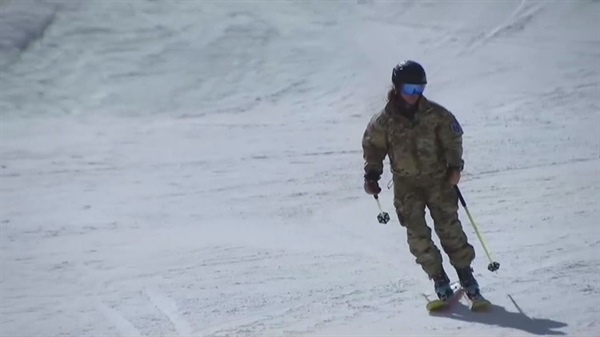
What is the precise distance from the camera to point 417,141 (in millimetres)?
7109

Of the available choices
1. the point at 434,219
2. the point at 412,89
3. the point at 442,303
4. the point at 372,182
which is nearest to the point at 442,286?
the point at 442,303

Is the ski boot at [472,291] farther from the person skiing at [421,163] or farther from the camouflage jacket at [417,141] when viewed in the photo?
the camouflage jacket at [417,141]

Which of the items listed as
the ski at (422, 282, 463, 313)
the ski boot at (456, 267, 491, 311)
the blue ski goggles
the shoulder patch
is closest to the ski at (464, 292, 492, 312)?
the ski boot at (456, 267, 491, 311)

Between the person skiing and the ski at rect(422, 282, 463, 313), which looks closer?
the person skiing

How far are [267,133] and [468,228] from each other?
173 inches

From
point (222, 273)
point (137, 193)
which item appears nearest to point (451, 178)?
point (222, 273)

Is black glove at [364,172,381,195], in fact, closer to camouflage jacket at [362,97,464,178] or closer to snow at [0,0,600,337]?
camouflage jacket at [362,97,464,178]

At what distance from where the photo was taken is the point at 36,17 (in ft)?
58.4

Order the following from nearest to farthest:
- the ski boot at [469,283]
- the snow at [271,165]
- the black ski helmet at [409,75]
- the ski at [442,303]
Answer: the black ski helmet at [409,75], the ski boot at [469,283], the ski at [442,303], the snow at [271,165]

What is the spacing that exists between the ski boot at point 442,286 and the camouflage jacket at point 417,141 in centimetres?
73

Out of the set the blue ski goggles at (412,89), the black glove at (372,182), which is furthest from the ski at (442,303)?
the blue ski goggles at (412,89)

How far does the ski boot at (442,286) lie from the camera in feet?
24.6

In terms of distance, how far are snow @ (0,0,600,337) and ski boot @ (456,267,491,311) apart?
0.10m

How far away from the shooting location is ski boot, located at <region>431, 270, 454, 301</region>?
7488mm
